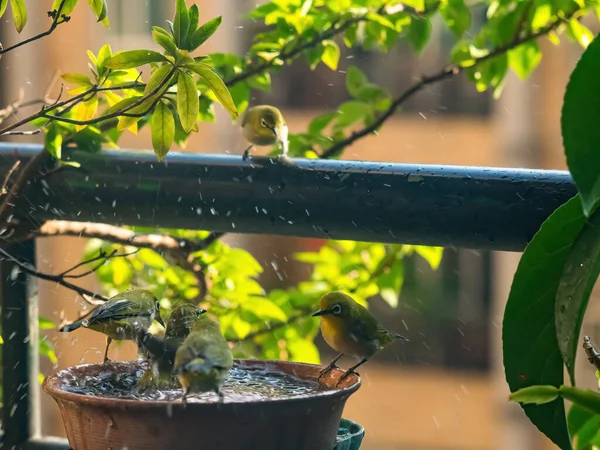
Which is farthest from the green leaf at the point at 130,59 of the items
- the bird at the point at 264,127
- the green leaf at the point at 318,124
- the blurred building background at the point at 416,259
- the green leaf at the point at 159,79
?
the blurred building background at the point at 416,259

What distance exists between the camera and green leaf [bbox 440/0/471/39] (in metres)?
1.90

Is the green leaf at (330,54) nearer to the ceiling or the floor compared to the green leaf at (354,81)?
nearer to the ceiling

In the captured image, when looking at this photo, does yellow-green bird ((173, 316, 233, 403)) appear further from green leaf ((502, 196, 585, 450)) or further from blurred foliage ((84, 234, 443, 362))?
blurred foliage ((84, 234, 443, 362))

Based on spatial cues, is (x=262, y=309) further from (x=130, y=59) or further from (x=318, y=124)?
(x=130, y=59)

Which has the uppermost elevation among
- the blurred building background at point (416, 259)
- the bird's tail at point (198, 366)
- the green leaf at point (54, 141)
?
the green leaf at point (54, 141)

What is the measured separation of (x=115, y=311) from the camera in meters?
Result: 0.99

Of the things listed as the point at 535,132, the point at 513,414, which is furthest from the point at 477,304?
the point at 535,132

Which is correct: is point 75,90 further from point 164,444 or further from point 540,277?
point 540,277

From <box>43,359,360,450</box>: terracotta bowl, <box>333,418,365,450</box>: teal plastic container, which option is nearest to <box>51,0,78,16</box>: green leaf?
<box>43,359,360,450</box>: terracotta bowl

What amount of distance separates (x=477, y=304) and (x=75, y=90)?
7.78 metres

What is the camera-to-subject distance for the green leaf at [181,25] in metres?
0.95

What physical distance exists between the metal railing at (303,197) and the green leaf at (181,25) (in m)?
0.26

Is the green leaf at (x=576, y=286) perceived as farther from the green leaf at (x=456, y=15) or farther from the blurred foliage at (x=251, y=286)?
the green leaf at (x=456, y=15)

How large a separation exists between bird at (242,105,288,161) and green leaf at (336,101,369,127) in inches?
4.8
